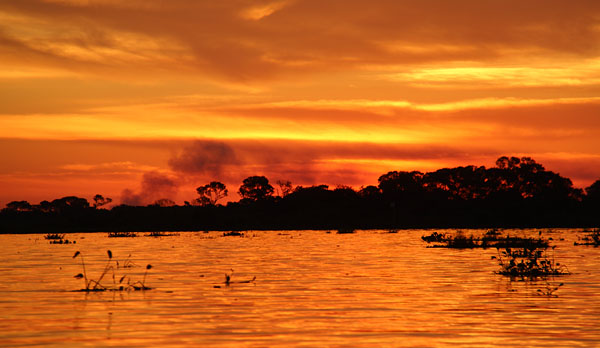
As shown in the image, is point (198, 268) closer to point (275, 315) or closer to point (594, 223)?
point (275, 315)

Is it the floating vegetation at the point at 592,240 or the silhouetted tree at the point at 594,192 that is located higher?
the silhouetted tree at the point at 594,192

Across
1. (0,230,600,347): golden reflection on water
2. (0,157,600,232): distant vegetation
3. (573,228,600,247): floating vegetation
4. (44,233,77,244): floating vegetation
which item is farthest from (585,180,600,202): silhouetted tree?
(0,230,600,347): golden reflection on water

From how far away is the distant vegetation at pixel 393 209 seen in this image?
5669 inches

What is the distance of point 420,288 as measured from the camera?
27.0 metres

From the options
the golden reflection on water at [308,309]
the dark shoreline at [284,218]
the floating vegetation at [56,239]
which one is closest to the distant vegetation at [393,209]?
the dark shoreline at [284,218]

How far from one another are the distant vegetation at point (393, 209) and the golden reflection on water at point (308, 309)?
9852 centimetres

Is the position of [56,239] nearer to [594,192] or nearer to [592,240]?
[592,240]

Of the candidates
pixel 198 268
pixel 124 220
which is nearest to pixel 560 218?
pixel 124 220

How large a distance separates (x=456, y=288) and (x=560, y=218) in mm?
122213

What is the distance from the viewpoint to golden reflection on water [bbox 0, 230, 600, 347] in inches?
656

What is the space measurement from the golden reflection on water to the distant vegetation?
98.5 metres

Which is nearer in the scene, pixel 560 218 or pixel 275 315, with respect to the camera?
pixel 275 315

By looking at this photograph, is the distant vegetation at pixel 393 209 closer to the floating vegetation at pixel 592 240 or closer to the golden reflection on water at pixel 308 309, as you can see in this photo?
the floating vegetation at pixel 592 240

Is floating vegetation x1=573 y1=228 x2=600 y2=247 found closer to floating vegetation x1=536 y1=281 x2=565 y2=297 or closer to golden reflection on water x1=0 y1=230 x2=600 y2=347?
golden reflection on water x1=0 y1=230 x2=600 y2=347
